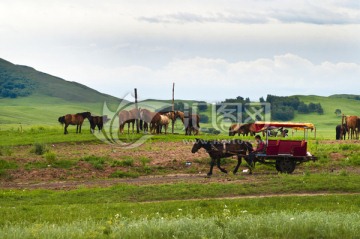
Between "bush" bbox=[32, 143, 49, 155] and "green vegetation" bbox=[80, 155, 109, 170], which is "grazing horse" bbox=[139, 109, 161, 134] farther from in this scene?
"green vegetation" bbox=[80, 155, 109, 170]

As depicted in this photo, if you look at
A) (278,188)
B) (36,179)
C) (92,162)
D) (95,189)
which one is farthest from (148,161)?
(278,188)

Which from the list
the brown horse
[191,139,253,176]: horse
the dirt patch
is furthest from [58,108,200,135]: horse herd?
[191,139,253,176]: horse

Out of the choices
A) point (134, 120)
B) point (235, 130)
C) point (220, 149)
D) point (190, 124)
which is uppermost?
point (134, 120)

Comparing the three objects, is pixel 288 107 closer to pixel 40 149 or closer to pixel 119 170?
pixel 40 149

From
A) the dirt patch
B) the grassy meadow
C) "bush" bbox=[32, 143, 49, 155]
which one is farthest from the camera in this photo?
"bush" bbox=[32, 143, 49, 155]

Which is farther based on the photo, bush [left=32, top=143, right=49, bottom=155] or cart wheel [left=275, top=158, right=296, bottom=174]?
bush [left=32, top=143, right=49, bottom=155]

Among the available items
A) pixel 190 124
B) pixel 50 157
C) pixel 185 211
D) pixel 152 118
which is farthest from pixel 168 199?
pixel 190 124

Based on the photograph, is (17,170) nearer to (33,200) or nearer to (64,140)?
(33,200)

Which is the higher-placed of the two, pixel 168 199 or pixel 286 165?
pixel 286 165

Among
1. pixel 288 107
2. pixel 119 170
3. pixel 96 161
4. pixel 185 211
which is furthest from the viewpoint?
pixel 288 107

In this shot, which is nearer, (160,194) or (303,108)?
(160,194)

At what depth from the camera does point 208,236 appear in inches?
635

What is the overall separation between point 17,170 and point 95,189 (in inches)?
308

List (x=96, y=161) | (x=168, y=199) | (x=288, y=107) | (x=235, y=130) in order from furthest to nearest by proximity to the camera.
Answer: (x=288, y=107), (x=235, y=130), (x=96, y=161), (x=168, y=199)
